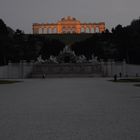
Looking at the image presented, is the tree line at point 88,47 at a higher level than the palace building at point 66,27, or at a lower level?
lower

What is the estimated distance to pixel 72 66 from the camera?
68875 mm

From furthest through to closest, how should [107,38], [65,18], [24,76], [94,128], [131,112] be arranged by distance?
[65,18] → [107,38] → [24,76] → [131,112] → [94,128]

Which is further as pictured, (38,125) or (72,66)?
(72,66)

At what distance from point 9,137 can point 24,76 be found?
6082 cm

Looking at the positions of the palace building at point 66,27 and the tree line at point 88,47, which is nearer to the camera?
the tree line at point 88,47

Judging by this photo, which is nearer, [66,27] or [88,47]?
[88,47]

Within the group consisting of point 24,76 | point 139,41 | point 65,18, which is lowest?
point 24,76

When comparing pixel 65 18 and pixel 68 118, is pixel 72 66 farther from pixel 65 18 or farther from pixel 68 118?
pixel 65 18

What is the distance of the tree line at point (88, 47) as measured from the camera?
73562 mm

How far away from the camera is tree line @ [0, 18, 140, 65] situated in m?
73.6

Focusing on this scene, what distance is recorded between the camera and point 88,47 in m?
94.2

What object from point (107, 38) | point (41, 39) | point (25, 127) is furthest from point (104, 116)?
point (41, 39)

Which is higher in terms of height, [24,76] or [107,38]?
[107,38]

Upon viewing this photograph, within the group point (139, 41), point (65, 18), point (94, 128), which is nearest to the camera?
point (94, 128)
